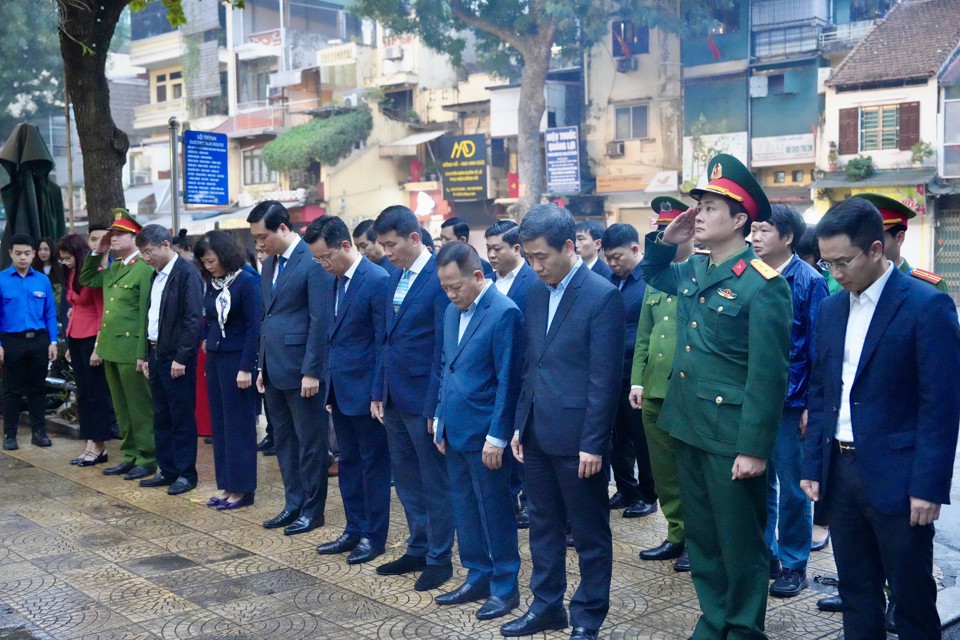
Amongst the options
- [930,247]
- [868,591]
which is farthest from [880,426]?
[930,247]

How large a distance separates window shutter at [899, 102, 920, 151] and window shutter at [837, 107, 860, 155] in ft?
3.62

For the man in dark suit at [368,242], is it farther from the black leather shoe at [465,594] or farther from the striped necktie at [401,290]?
the black leather shoe at [465,594]

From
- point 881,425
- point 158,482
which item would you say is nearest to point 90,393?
point 158,482

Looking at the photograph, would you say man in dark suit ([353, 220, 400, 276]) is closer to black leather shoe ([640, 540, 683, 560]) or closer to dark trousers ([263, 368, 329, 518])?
dark trousers ([263, 368, 329, 518])

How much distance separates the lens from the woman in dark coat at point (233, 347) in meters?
7.07

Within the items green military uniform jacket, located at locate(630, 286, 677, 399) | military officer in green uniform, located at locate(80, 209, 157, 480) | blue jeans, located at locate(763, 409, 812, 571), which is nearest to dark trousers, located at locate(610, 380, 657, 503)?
green military uniform jacket, located at locate(630, 286, 677, 399)

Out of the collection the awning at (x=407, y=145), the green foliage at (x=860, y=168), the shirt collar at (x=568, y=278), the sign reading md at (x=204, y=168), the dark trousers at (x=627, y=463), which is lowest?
the dark trousers at (x=627, y=463)

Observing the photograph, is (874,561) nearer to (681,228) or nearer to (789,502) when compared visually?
(789,502)

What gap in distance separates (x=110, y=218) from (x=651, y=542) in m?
6.77

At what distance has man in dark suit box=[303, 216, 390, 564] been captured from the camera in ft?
19.3

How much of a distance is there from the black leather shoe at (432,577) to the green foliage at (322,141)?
31.1 m

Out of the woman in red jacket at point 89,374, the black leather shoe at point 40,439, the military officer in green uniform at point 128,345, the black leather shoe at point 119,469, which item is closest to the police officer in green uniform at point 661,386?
the military officer in green uniform at point 128,345

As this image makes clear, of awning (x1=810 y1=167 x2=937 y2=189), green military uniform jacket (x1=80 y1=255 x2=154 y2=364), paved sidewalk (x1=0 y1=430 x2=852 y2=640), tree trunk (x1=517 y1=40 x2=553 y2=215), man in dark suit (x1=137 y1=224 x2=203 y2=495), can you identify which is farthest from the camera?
tree trunk (x1=517 y1=40 x2=553 y2=215)

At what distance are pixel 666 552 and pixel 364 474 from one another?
5.88ft
